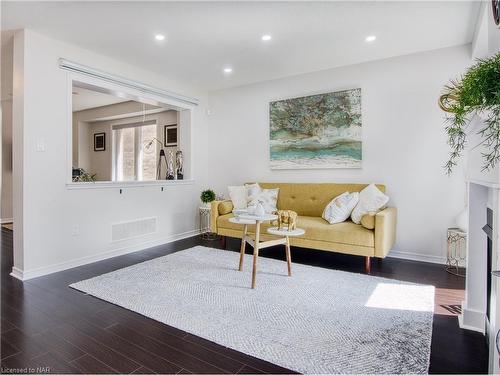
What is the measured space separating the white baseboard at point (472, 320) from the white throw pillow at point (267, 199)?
2.45m

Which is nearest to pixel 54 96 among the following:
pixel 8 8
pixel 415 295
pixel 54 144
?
pixel 54 144

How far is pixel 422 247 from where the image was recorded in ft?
11.4

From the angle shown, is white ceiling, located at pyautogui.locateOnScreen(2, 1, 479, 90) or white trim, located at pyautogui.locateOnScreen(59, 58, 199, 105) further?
white trim, located at pyautogui.locateOnScreen(59, 58, 199, 105)

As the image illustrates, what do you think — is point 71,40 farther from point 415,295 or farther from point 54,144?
point 415,295

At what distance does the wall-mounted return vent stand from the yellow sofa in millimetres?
919

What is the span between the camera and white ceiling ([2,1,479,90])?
2.51m

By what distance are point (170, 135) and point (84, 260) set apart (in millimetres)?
2854

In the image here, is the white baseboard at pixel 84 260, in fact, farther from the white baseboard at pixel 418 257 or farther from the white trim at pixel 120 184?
the white baseboard at pixel 418 257

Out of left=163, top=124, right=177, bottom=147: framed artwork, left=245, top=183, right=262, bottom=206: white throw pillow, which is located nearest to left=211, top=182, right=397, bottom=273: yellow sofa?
left=245, top=183, right=262, bottom=206: white throw pillow

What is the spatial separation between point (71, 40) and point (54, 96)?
2.10 feet

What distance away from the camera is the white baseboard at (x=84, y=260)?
2859 millimetres

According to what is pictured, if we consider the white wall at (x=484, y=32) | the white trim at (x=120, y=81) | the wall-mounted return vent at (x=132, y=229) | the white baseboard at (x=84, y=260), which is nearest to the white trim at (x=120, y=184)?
the wall-mounted return vent at (x=132, y=229)

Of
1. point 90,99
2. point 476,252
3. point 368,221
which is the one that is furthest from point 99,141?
point 476,252

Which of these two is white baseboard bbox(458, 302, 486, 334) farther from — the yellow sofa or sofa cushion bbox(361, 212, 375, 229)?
sofa cushion bbox(361, 212, 375, 229)
